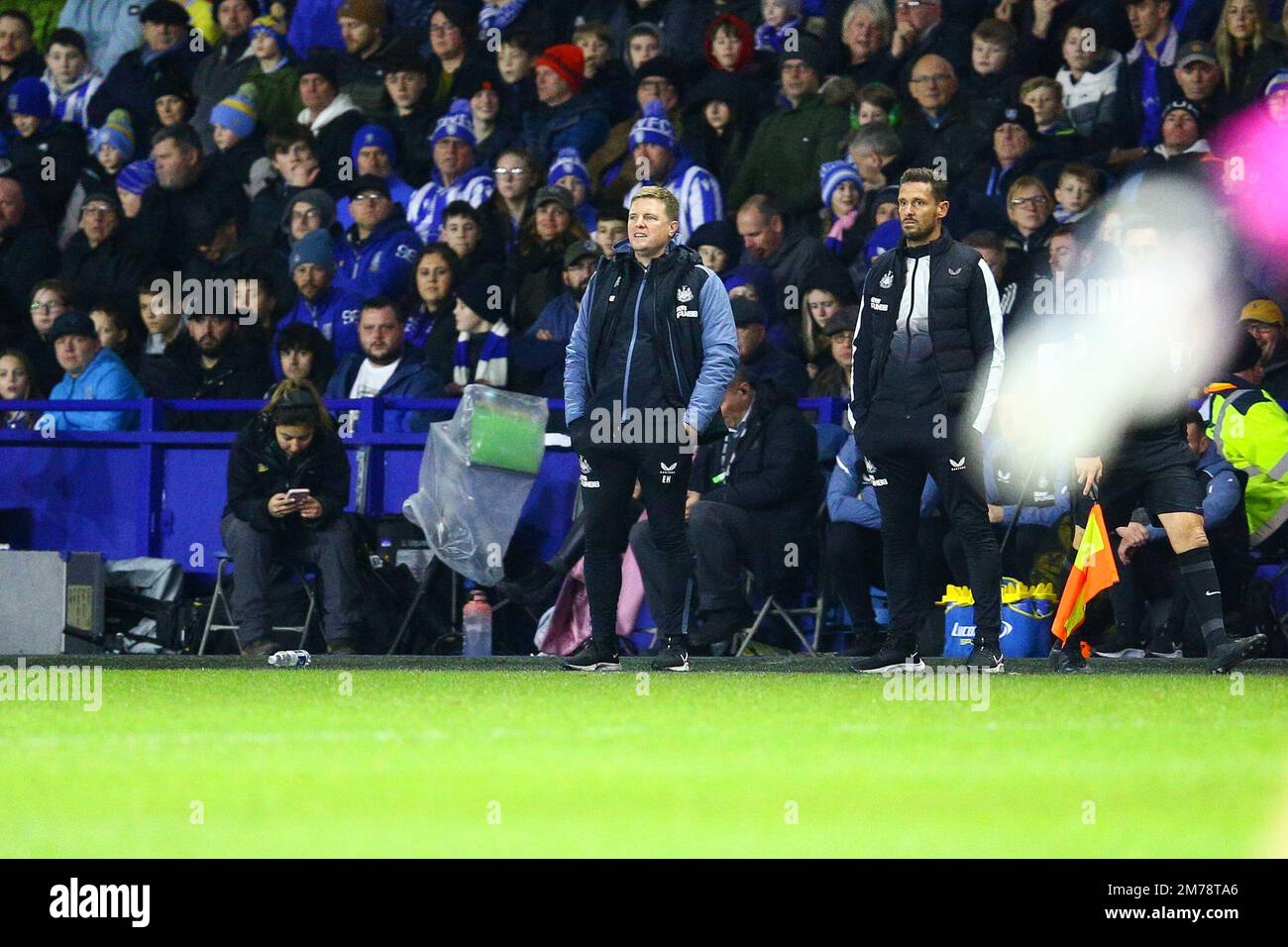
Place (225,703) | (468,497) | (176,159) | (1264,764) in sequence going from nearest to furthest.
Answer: (1264,764) → (225,703) → (468,497) → (176,159)

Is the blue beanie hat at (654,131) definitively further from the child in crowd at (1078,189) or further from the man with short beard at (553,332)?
the child in crowd at (1078,189)

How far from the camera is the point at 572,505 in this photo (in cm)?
1284

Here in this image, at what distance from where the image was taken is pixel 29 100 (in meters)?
17.8

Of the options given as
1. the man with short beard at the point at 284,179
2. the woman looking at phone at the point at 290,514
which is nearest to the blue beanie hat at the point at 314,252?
the man with short beard at the point at 284,179

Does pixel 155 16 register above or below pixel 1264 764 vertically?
above

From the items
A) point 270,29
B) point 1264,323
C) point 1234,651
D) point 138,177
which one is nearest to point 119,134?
point 138,177

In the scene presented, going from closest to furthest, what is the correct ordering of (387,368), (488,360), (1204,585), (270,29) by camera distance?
(1204,585) < (488,360) < (387,368) < (270,29)

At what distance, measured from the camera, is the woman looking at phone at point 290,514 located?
12062 millimetres

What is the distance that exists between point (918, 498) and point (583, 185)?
568 centimetres

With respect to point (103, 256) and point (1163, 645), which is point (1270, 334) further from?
point (103, 256)

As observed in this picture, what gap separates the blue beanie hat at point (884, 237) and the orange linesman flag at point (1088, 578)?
3.32 meters
